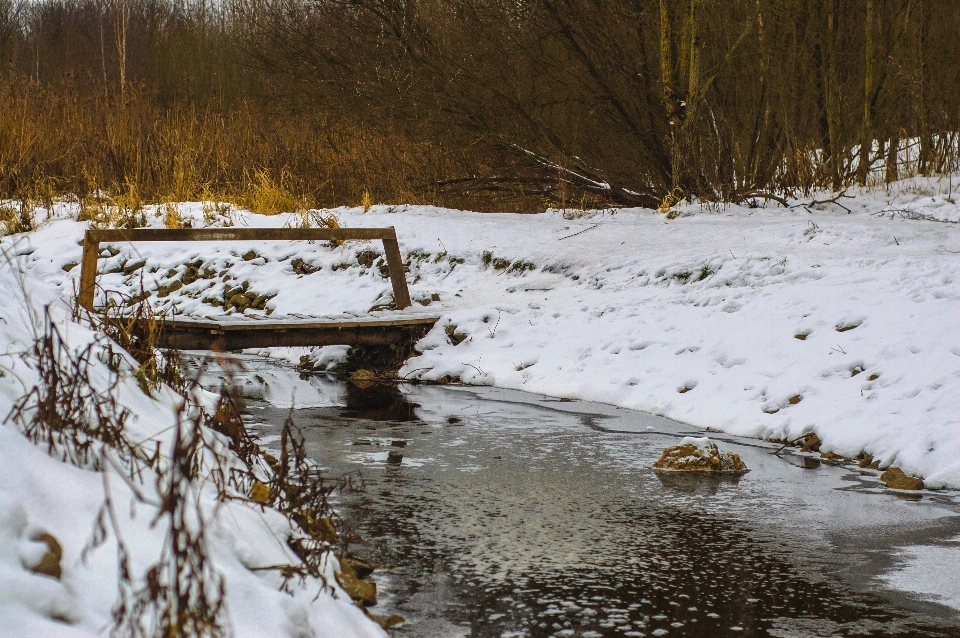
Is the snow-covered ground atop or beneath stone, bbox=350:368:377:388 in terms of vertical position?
atop

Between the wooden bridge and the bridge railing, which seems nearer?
the bridge railing

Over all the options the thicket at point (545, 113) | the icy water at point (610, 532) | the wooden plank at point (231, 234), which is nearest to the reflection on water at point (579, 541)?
the icy water at point (610, 532)

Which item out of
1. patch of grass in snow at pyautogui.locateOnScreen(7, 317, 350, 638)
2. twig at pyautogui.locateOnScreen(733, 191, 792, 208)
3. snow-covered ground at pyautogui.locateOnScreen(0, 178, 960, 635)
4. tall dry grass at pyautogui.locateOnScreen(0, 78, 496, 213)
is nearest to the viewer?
patch of grass in snow at pyautogui.locateOnScreen(7, 317, 350, 638)

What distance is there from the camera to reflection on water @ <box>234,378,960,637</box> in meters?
3.29

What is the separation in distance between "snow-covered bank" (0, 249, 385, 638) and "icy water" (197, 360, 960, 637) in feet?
1.65

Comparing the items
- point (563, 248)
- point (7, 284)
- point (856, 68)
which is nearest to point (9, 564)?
point (7, 284)

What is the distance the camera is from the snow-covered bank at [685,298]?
240 inches

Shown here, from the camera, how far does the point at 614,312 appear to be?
8469 mm

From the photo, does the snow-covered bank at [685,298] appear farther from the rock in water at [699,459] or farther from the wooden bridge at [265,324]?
the rock in water at [699,459]

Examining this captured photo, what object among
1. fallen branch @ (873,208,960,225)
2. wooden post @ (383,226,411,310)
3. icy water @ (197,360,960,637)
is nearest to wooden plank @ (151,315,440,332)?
wooden post @ (383,226,411,310)

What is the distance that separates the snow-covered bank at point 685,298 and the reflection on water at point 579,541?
2.21 ft

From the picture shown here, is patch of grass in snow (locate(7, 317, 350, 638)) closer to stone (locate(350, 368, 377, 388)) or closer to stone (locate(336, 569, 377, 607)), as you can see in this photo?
stone (locate(336, 569, 377, 607))

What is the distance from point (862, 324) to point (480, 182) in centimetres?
769

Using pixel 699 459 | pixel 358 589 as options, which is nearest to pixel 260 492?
pixel 358 589
